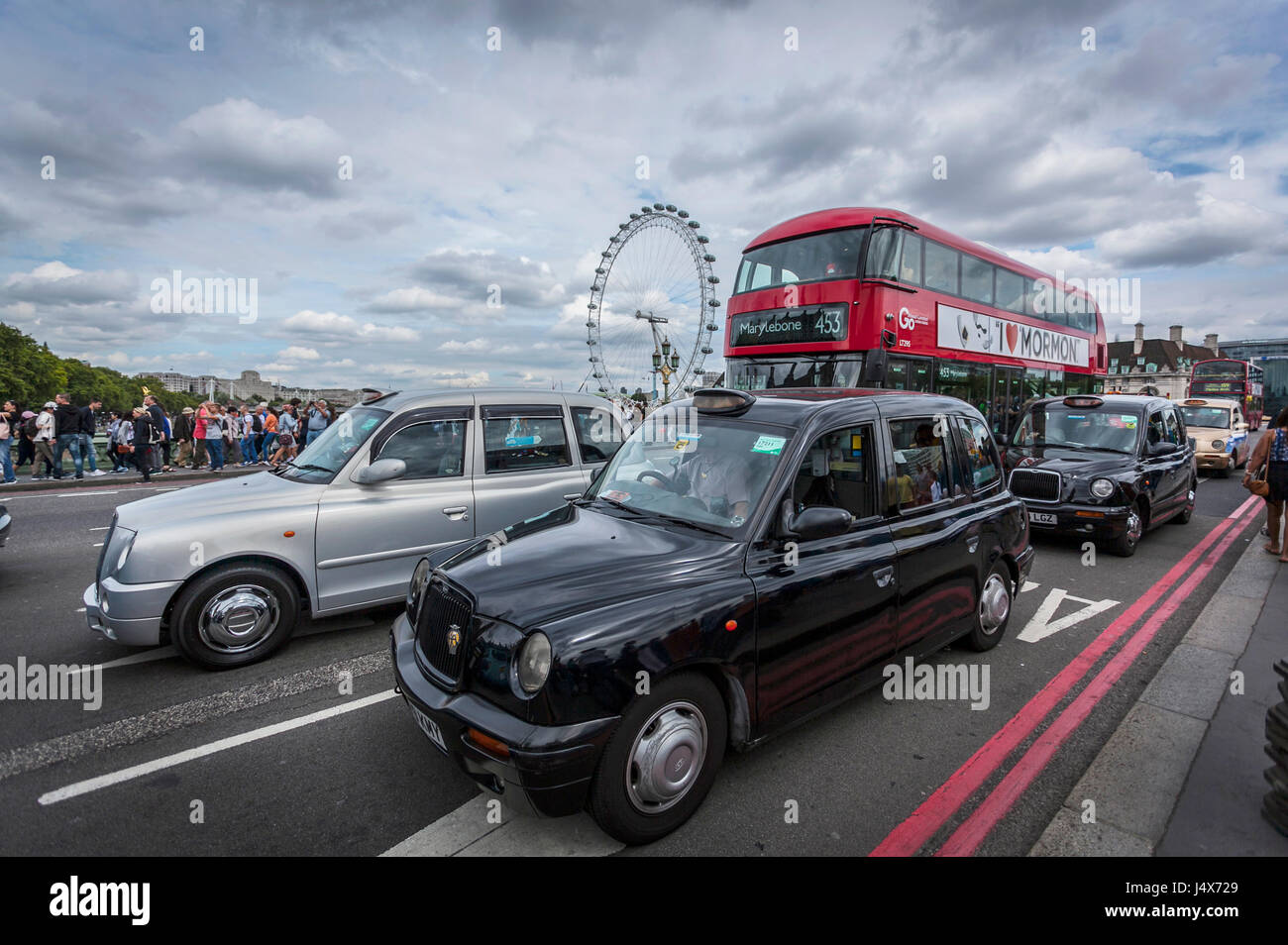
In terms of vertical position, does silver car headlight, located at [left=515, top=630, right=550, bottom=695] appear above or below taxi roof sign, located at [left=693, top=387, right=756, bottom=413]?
below

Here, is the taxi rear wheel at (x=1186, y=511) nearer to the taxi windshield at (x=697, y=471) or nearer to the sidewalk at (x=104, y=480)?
the taxi windshield at (x=697, y=471)

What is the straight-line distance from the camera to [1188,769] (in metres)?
3.15

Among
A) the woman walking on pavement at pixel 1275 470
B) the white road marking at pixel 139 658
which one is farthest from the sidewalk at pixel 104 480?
the woman walking on pavement at pixel 1275 470

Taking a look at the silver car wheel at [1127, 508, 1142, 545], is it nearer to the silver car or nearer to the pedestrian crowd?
the silver car

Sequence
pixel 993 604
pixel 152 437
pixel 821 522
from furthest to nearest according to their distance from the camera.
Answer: pixel 152 437 → pixel 993 604 → pixel 821 522

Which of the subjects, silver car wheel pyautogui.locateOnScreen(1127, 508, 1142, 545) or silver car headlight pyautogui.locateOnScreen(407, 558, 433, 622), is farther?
silver car wheel pyautogui.locateOnScreen(1127, 508, 1142, 545)

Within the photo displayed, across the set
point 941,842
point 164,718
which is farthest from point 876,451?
point 164,718

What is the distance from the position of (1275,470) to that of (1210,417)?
12.5 m

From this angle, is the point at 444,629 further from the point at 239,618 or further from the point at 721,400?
the point at 239,618

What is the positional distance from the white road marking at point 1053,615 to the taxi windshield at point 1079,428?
10.5 ft

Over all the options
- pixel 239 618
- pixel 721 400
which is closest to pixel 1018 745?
pixel 721 400

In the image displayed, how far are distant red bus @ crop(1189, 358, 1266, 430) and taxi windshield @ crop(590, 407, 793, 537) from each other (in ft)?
119

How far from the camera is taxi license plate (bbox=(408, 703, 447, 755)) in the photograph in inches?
106

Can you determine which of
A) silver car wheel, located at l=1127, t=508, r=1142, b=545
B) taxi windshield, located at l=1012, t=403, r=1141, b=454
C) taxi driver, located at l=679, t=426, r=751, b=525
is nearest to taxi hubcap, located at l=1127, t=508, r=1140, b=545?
silver car wheel, located at l=1127, t=508, r=1142, b=545
